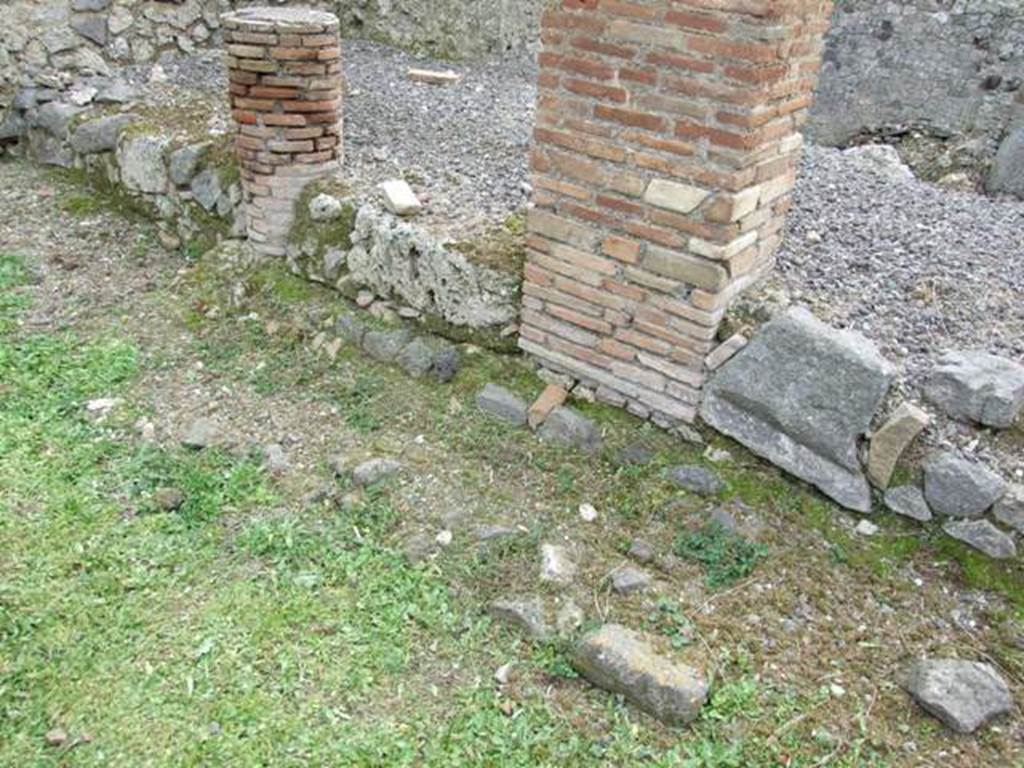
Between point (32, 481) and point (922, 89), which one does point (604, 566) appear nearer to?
point (32, 481)

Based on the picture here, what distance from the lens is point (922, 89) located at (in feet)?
29.1

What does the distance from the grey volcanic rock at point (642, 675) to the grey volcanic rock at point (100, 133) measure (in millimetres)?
4553

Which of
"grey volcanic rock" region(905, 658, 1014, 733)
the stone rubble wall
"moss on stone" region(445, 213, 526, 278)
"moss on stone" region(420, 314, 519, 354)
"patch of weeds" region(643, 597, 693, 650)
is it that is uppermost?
the stone rubble wall

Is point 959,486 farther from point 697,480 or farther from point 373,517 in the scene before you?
point 373,517

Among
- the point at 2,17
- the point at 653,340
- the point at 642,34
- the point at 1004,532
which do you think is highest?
the point at 642,34

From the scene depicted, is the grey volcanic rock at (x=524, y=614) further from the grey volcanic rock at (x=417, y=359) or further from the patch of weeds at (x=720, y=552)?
the grey volcanic rock at (x=417, y=359)

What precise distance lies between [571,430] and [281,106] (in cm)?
223

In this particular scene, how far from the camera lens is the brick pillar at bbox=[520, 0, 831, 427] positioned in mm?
2977

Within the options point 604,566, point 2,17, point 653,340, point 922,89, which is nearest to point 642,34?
point 653,340

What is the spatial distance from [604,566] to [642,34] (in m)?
Result: 1.84

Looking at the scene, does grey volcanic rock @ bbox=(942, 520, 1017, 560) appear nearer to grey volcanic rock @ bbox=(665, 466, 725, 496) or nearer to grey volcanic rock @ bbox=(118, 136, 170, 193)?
grey volcanic rock @ bbox=(665, 466, 725, 496)

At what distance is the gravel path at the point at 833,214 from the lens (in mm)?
3555

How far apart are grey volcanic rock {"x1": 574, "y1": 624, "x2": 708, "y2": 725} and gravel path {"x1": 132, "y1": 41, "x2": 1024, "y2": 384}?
1367 millimetres

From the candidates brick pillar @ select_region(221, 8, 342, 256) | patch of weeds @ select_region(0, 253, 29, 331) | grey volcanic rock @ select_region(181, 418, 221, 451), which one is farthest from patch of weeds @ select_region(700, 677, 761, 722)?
patch of weeds @ select_region(0, 253, 29, 331)
